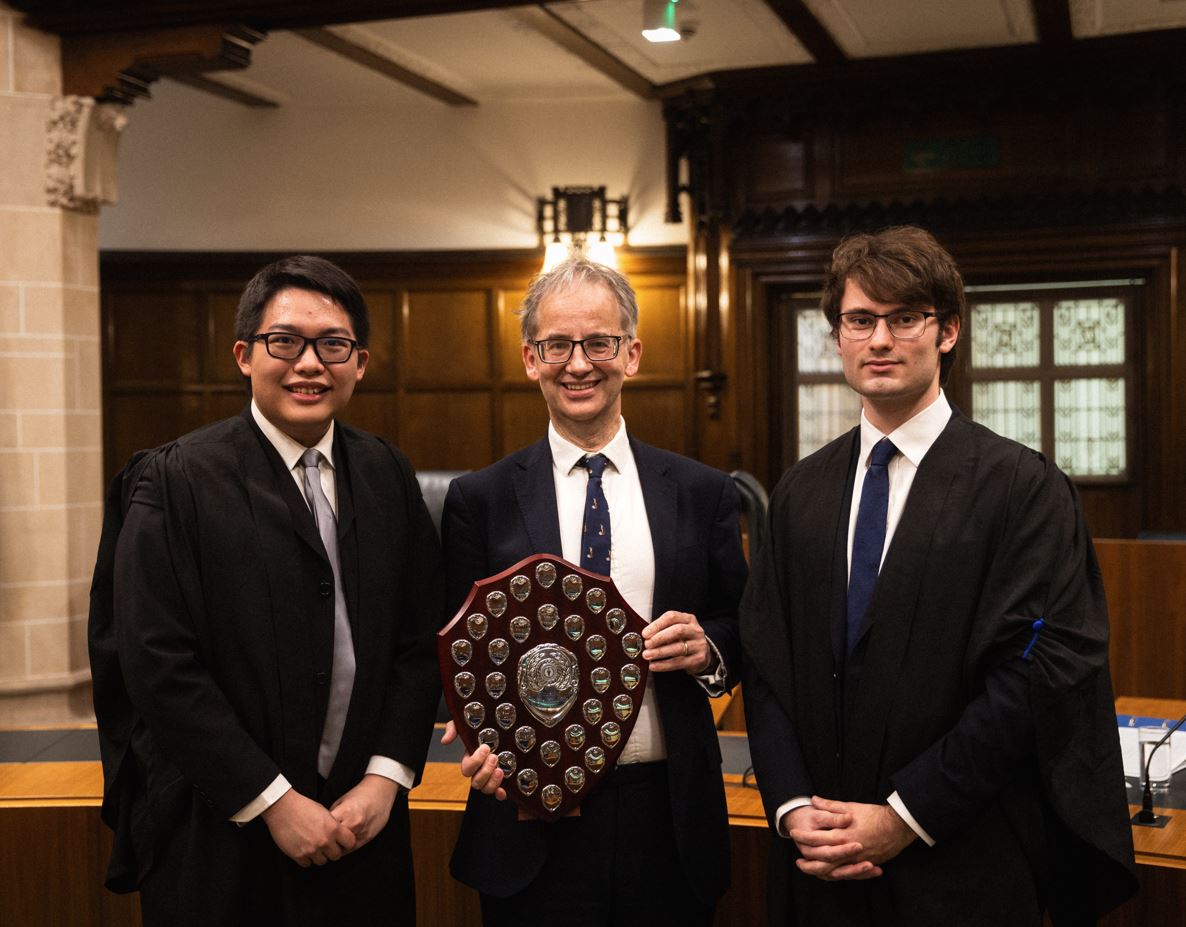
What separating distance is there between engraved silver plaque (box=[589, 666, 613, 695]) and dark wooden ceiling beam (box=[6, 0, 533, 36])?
4046mm

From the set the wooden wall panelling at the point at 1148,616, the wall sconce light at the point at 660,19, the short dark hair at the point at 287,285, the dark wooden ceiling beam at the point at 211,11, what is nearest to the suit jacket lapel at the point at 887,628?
the short dark hair at the point at 287,285

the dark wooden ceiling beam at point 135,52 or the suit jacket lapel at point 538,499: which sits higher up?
the dark wooden ceiling beam at point 135,52

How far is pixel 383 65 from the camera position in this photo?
709 cm

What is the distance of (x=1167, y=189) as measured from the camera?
6891 millimetres

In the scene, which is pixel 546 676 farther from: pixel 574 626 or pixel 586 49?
pixel 586 49

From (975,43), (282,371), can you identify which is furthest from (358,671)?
(975,43)

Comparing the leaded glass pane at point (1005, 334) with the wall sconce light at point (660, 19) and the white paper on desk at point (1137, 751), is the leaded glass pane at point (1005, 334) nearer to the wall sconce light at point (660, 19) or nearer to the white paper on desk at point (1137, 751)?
the wall sconce light at point (660, 19)

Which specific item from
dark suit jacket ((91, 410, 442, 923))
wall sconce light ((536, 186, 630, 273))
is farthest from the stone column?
dark suit jacket ((91, 410, 442, 923))

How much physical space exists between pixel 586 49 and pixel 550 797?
5.63 metres

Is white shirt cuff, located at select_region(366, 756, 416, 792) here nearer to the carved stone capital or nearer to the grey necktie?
the grey necktie

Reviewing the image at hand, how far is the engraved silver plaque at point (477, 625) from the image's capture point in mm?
1829

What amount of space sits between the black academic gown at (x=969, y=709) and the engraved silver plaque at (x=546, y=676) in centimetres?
23

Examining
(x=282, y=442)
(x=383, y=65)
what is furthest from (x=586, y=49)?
(x=282, y=442)

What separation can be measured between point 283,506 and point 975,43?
615 centimetres
